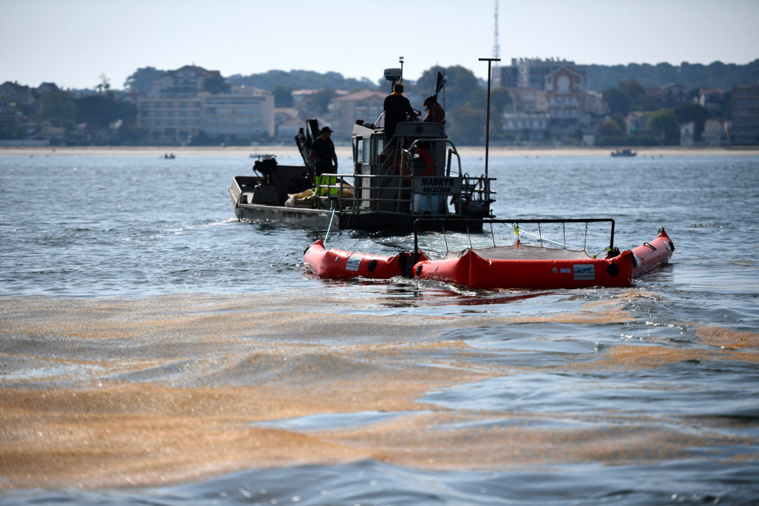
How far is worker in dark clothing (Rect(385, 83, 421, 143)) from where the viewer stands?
2280 centimetres

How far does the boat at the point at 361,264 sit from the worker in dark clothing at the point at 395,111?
6565 millimetres

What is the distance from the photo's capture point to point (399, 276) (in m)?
16.0

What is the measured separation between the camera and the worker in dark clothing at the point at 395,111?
74.8 feet

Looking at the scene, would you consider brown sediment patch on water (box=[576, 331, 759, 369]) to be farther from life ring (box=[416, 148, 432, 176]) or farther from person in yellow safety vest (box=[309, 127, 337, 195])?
person in yellow safety vest (box=[309, 127, 337, 195])

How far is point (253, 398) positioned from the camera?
27.1ft

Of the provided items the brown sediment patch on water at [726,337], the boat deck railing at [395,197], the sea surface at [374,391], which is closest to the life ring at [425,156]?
the boat deck railing at [395,197]

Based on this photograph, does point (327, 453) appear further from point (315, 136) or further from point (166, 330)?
point (315, 136)

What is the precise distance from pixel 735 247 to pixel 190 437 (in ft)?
60.8

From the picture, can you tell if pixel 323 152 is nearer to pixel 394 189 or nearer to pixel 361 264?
pixel 394 189

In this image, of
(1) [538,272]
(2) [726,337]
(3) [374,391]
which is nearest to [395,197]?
(1) [538,272]

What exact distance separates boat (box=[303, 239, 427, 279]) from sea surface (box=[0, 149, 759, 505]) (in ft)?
1.05

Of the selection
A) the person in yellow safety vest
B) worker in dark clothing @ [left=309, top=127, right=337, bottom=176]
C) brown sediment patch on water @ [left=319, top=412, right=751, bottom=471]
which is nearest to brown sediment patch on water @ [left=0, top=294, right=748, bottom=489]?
brown sediment patch on water @ [left=319, top=412, right=751, bottom=471]

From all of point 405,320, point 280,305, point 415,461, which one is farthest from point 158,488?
point 280,305

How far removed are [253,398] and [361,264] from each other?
8.03 metres
